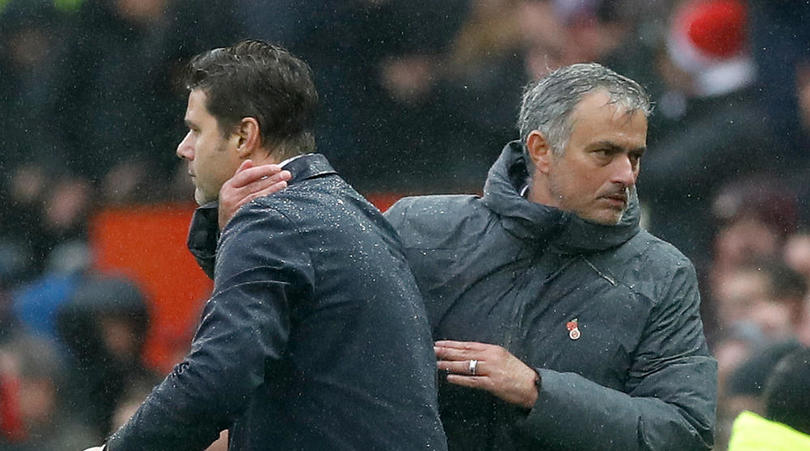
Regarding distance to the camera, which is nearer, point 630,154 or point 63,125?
point 630,154

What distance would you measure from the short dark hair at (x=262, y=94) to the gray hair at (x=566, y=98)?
21.8 inches

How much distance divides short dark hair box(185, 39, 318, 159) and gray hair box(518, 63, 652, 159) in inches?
21.8

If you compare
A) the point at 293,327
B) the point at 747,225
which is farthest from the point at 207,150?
the point at 747,225

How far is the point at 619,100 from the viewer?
3.09 m

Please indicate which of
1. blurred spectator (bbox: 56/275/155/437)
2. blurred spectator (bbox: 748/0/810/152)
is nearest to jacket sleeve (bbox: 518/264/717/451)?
blurred spectator (bbox: 748/0/810/152)

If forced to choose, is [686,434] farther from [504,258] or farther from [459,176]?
[459,176]

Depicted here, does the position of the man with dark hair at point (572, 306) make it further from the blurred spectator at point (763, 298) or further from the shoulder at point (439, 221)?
the blurred spectator at point (763, 298)

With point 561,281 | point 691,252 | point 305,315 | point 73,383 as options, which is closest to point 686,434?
point 561,281

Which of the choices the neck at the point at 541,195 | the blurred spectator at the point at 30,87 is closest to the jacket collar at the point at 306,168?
the neck at the point at 541,195

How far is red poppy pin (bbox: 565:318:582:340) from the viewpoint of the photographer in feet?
9.87

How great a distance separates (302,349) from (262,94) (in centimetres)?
51

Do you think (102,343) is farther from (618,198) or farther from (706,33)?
(618,198)

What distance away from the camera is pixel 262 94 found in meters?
2.77

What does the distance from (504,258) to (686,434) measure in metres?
0.49
